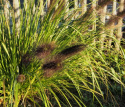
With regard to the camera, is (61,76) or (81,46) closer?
(81,46)

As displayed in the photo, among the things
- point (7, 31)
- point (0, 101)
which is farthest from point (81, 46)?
point (0, 101)

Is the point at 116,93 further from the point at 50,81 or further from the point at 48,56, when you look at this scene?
the point at 48,56

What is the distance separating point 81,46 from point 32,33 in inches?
30.7

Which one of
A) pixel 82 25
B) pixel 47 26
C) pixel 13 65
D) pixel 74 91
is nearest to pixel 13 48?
pixel 13 65

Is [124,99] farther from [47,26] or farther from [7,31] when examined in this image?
[7,31]

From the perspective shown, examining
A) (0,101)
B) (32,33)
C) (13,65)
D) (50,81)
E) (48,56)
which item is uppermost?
(32,33)

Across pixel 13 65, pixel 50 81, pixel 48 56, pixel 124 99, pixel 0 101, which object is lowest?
pixel 124 99

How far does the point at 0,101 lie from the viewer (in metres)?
1.72

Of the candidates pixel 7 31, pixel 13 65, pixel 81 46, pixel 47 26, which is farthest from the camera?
pixel 7 31

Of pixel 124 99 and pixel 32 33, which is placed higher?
pixel 32 33

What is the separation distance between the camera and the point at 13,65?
152 centimetres

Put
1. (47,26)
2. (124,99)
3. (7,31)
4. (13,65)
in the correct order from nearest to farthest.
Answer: (13,65), (47,26), (7,31), (124,99)

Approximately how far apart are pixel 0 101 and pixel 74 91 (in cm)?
83

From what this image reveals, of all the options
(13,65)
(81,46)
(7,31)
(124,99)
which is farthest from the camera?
(124,99)
